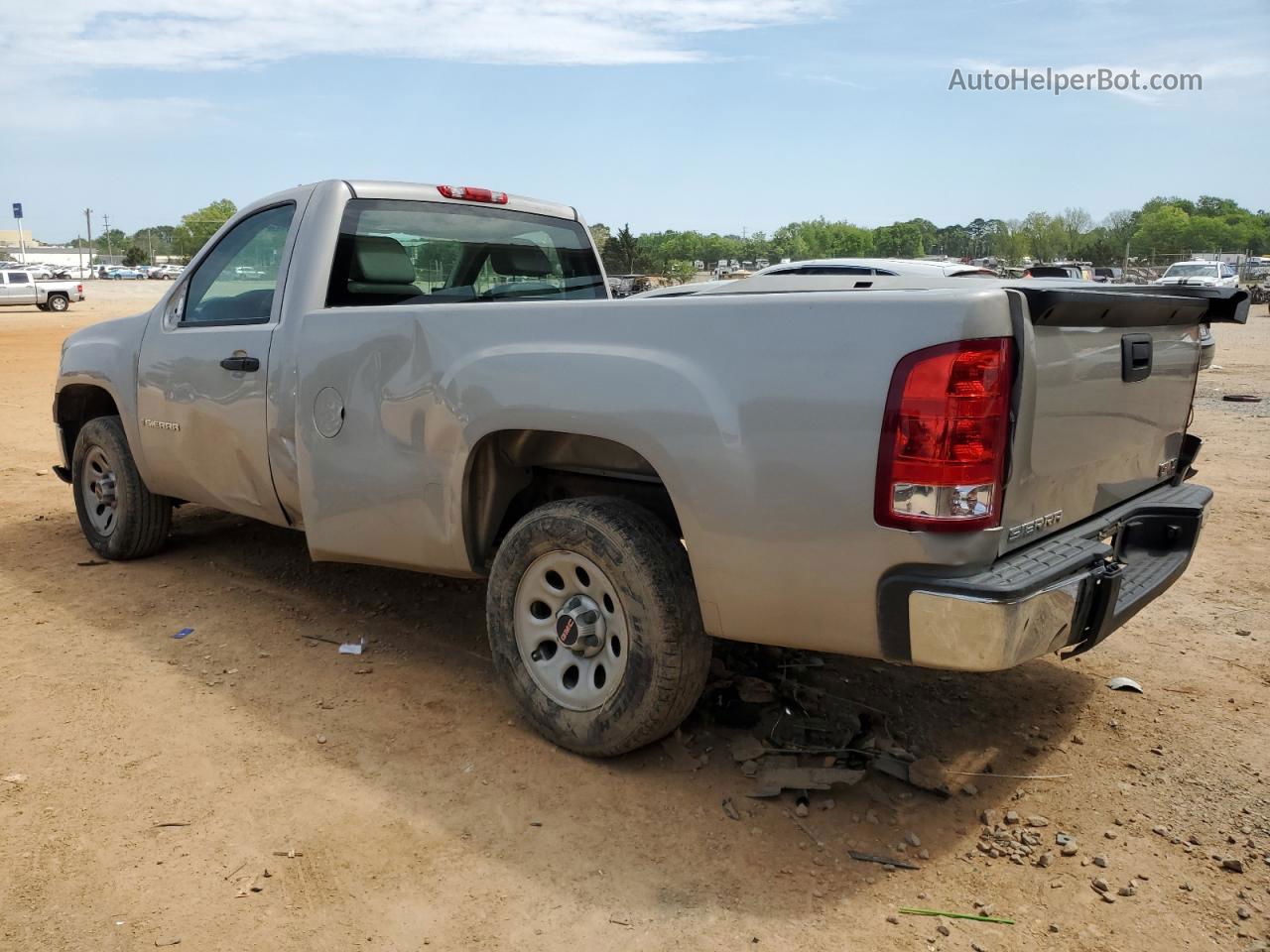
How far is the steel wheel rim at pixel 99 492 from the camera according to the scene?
222 inches

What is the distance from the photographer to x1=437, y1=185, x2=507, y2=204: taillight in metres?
4.76

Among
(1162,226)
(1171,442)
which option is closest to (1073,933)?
(1171,442)

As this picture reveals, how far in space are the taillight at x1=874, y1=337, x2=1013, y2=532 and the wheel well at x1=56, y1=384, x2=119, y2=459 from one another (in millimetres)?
4785

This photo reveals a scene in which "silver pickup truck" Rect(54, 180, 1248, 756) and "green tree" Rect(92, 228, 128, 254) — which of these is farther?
"green tree" Rect(92, 228, 128, 254)

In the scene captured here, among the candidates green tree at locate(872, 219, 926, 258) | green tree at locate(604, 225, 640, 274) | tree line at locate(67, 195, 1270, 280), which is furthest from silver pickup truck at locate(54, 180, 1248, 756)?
green tree at locate(872, 219, 926, 258)

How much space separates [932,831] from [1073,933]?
1.70ft

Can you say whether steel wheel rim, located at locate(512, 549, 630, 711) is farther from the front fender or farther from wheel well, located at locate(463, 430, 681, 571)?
the front fender

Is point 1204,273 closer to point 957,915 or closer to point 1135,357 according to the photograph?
point 1135,357

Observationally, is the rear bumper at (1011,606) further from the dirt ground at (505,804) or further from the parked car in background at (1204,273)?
the parked car in background at (1204,273)

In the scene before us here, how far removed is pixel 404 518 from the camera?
151 inches

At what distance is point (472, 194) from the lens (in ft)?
16.0

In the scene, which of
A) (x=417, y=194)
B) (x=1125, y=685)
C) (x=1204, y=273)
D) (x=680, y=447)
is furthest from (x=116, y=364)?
(x=1204, y=273)

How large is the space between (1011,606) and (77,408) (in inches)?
215

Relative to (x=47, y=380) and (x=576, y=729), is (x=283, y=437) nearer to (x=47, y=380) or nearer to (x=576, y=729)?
(x=576, y=729)
